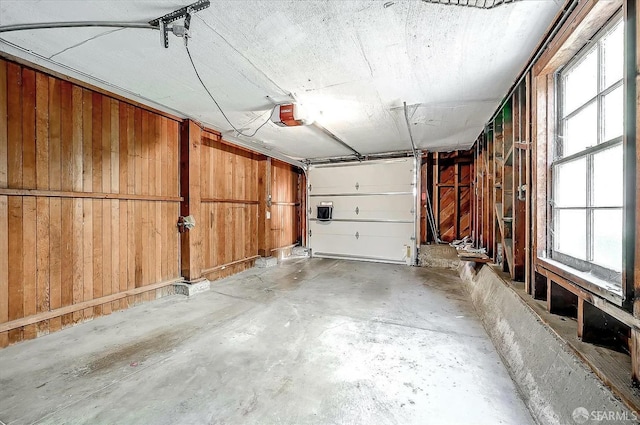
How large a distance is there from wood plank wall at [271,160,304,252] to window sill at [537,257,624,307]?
4.74 metres

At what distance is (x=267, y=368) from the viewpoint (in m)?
1.80

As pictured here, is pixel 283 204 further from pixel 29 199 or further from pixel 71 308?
pixel 29 199

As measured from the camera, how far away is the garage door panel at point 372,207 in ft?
17.6

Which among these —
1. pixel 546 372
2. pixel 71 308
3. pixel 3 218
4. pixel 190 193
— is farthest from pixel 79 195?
pixel 546 372

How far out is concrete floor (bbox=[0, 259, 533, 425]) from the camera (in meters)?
1.40

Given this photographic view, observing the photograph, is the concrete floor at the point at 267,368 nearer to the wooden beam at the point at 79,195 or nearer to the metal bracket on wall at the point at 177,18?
the wooden beam at the point at 79,195

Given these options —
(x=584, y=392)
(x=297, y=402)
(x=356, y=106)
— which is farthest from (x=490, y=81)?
(x=297, y=402)

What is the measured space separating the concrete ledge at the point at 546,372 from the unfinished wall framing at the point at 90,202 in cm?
346

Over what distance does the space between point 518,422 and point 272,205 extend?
4.93 meters

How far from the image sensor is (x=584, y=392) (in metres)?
1.08

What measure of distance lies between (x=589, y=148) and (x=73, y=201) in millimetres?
3943

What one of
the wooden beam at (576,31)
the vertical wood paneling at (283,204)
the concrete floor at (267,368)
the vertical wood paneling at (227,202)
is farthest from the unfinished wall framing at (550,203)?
the vertical wood paneling at (283,204)

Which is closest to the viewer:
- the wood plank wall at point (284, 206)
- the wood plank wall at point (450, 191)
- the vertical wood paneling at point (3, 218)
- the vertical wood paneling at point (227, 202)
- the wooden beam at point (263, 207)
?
the vertical wood paneling at point (3, 218)

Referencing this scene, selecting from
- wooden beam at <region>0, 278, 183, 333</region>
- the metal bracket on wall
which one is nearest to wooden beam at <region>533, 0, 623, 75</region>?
the metal bracket on wall
